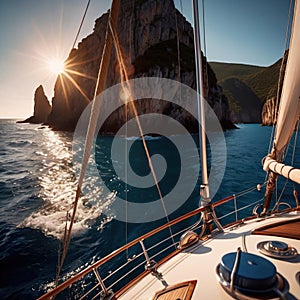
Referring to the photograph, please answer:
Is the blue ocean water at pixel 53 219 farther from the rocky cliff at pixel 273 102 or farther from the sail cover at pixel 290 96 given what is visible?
the rocky cliff at pixel 273 102

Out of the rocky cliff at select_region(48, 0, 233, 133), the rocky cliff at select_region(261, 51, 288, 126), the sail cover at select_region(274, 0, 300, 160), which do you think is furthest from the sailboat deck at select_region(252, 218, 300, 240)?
the rocky cliff at select_region(48, 0, 233, 133)

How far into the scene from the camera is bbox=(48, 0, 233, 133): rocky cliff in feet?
207

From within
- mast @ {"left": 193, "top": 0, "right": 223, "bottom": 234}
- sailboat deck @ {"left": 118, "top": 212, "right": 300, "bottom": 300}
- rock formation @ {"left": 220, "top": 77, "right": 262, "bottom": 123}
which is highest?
rock formation @ {"left": 220, "top": 77, "right": 262, "bottom": 123}

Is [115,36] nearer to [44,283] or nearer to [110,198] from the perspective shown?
[44,283]

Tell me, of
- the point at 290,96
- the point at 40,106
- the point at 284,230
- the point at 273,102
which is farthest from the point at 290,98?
the point at 40,106

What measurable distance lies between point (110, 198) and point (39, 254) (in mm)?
5967

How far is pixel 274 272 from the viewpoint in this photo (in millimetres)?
1813

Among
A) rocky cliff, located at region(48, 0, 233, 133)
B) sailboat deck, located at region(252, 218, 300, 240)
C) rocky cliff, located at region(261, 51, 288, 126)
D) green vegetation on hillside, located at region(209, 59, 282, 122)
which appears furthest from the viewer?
green vegetation on hillside, located at region(209, 59, 282, 122)

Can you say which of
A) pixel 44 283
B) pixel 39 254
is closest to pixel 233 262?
pixel 44 283

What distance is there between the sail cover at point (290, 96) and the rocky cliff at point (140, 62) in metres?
53.3

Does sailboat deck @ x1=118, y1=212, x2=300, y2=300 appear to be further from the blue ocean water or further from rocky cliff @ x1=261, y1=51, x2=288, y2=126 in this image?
the blue ocean water

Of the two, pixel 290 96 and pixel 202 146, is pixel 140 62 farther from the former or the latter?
pixel 202 146

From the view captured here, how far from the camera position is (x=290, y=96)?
4.15 m

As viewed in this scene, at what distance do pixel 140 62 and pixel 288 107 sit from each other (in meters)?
67.1
